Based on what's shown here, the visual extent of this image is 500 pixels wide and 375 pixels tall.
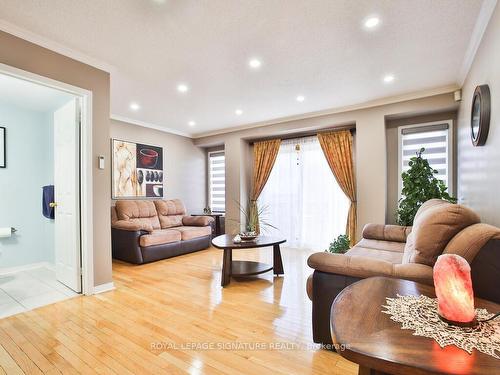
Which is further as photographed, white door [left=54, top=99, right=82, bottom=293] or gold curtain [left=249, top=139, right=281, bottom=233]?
gold curtain [left=249, top=139, right=281, bottom=233]

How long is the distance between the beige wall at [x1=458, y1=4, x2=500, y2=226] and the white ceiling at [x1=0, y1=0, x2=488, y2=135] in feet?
0.78

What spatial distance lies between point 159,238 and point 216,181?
276 centimetres

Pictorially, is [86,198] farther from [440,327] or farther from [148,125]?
[440,327]

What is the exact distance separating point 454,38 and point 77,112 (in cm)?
394

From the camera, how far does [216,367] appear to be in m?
1.69

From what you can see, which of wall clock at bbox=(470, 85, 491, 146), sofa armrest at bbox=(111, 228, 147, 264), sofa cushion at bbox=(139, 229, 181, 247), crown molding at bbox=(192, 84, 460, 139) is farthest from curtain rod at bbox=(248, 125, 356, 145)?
sofa armrest at bbox=(111, 228, 147, 264)

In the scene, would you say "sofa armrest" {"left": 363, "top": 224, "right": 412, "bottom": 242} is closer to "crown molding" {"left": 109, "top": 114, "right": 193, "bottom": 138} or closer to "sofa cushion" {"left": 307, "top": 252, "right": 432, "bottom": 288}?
"sofa cushion" {"left": 307, "top": 252, "right": 432, "bottom": 288}

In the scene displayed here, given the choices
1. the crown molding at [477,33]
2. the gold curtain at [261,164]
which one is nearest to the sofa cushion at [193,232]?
the gold curtain at [261,164]

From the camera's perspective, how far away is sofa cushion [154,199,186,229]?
5375 millimetres

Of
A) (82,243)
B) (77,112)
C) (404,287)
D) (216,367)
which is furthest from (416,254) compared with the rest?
(77,112)

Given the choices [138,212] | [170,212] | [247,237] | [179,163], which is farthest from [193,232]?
[179,163]

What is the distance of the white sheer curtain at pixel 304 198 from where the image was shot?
5035mm

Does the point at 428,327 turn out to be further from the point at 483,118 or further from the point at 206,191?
the point at 206,191

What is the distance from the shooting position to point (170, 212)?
558 centimetres
